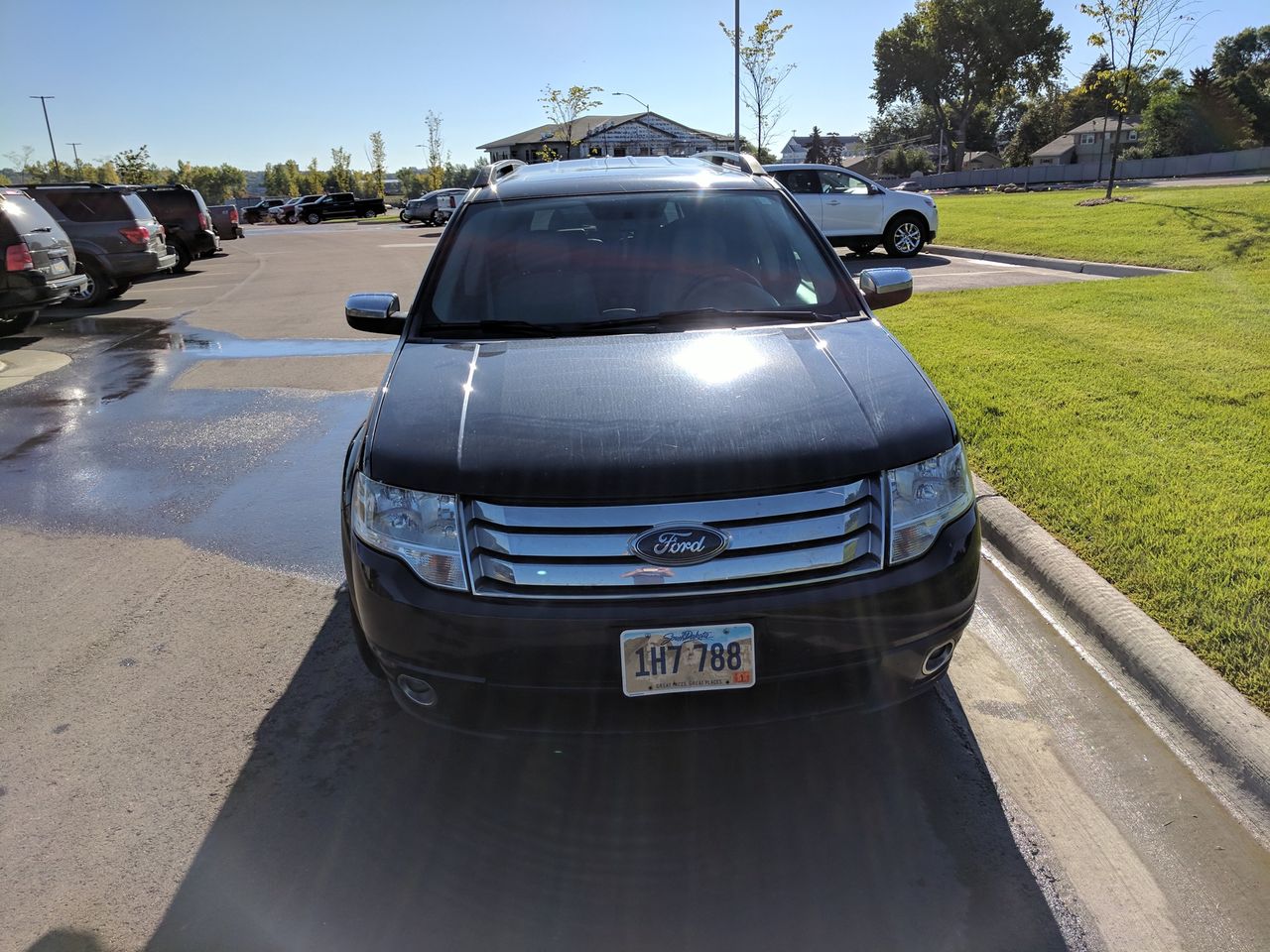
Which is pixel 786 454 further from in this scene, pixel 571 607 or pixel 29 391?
pixel 29 391

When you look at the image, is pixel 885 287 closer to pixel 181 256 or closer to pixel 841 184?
pixel 841 184

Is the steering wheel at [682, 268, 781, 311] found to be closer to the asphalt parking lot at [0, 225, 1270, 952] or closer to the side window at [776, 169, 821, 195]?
the asphalt parking lot at [0, 225, 1270, 952]

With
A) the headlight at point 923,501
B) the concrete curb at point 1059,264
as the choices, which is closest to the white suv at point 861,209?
the concrete curb at point 1059,264

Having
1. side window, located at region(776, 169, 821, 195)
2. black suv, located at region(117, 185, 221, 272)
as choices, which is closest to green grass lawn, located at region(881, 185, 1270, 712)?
side window, located at region(776, 169, 821, 195)

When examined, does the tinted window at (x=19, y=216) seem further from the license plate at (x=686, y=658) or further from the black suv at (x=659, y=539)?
the license plate at (x=686, y=658)

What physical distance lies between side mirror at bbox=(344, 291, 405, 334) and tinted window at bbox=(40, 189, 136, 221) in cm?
1480

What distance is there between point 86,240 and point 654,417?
16.6 metres

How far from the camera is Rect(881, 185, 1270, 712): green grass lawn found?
3.77 meters

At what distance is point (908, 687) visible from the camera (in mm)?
2637

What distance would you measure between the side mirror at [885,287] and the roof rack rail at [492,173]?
6.16 feet

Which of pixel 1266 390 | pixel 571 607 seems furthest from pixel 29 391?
pixel 1266 390

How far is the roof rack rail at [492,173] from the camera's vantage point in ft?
15.5

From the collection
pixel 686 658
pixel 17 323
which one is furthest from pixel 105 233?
pixel 686 658

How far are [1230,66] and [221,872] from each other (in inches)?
4070
